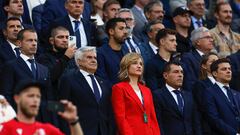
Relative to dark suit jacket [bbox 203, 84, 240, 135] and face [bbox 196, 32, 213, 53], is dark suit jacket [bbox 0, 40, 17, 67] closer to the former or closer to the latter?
dark suit jacket [bbox 203, 84, 240, 135]

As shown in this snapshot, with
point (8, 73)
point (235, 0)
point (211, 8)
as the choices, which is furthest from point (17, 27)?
point (235, 0)

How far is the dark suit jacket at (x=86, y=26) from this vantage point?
1448cm

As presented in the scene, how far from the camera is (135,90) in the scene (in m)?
12.9

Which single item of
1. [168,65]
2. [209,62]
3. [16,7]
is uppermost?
[16,7]

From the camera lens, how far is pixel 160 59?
47.1 feet

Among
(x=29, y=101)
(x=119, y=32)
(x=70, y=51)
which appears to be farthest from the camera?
(x=119, y=32)

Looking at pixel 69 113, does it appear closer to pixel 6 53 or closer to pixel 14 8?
pixel 6 53

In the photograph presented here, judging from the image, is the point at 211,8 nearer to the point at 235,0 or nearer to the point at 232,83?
the point at 235,0

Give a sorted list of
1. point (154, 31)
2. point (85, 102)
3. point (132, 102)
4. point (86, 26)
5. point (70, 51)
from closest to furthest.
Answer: point (85, 102)
point (132, 102)
point (70, 51)
point (86, 26)
point (154, 31)

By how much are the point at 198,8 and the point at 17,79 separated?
5.74 meters

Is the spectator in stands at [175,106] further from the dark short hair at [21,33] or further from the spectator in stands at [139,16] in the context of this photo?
the spectator in stands at [139,16]

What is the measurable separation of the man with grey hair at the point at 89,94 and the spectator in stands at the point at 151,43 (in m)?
1.82

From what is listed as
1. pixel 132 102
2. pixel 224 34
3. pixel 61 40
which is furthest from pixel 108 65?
pixel 224 34

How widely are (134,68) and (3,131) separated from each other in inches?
149
